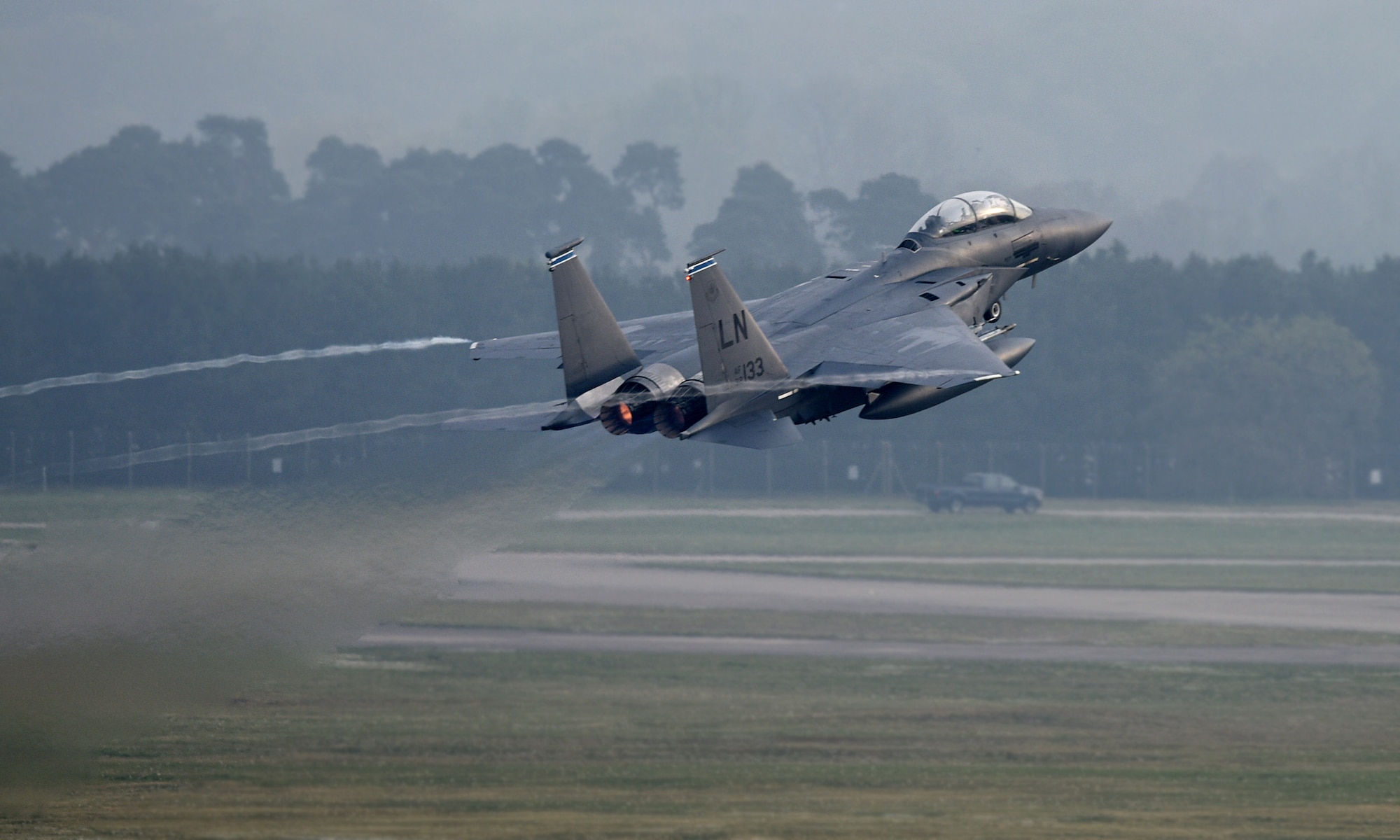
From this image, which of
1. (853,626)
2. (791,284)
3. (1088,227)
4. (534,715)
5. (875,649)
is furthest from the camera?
(791,284)

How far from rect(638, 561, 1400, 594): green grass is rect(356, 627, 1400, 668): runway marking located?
46.9 feet

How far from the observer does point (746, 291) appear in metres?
114

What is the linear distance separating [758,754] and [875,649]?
16.0 meters

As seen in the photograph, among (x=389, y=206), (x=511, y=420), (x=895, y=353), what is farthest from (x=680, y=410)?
(x=389, y=206)

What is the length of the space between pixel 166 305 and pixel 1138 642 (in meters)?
66.6

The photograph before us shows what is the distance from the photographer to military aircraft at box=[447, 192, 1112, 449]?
90.0ft

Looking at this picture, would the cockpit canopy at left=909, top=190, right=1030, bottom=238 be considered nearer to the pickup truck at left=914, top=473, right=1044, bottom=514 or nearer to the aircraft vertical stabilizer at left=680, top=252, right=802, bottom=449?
the aircraft vertical stabilizer at left=680, top=252, right=802, bottom=449

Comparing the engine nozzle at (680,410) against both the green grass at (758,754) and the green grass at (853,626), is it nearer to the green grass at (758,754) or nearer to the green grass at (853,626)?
the green grass at (758,754)

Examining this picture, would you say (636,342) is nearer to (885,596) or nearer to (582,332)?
(582,332)

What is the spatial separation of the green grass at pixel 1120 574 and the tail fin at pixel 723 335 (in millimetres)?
57873

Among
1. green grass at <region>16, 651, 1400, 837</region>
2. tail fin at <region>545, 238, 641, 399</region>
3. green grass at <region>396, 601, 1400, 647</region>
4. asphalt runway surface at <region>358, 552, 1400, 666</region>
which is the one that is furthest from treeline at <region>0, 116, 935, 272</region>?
tail fin at <region>545, 238, 641, 399</region>

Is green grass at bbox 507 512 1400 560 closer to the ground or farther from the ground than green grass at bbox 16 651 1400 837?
farther from the ground

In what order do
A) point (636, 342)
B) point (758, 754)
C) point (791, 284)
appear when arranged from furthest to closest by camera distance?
Result: point (791, 284)
point (758, 754)
point (636, 342)

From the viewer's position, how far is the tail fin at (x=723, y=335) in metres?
27.3
